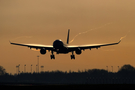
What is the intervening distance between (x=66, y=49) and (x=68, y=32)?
53.2 meters

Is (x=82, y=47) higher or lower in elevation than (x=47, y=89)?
higher

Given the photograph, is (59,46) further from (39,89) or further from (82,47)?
(39,89)

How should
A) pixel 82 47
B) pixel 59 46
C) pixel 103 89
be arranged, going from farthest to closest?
pixel 82 47
pixel 59 46
pixel 103 89

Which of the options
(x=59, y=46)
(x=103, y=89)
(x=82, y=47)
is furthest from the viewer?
(x=82, y=47)

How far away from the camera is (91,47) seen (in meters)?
154

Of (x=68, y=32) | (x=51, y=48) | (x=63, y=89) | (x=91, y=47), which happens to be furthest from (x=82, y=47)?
(x=63, y=89)

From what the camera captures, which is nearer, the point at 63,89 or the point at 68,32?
the point at 63,89

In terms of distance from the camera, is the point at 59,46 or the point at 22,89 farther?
the point at 59,46

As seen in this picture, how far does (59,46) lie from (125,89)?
157ft

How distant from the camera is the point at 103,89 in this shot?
96.7 m

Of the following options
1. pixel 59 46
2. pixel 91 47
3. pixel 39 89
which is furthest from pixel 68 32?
pixel 39 89

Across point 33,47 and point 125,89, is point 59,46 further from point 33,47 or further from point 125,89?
point 125,89

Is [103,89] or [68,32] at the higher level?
[68,32]

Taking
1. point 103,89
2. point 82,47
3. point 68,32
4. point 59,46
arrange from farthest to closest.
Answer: point 68,32
point 82,47
point 59,46
point 103,89
